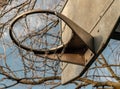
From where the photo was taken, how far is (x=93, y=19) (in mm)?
3572

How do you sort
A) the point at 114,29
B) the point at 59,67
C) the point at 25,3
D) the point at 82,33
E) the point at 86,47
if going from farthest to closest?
the point at 25,3, the point at 59,67, the point at 86,47, the point at 82,33, the point at 114,29

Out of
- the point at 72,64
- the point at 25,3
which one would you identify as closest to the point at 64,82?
the point at 72,64

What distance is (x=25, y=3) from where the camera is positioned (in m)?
7.13

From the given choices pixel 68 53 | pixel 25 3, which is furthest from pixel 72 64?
pixel 25 3

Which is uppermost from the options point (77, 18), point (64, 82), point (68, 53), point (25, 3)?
point (25, 3)

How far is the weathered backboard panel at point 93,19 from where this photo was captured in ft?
10.5

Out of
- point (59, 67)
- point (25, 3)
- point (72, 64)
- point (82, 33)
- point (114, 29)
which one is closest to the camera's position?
point (114, 29)

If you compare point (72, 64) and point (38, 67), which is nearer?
point (72, 64)

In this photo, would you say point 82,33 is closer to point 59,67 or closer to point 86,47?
point 86,47

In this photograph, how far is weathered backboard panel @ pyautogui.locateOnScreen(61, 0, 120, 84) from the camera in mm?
3197

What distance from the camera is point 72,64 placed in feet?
13.1

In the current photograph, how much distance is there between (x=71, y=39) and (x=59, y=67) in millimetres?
940

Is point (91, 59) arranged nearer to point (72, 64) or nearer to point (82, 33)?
point (82, 33)

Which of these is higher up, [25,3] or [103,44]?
[25,3]
